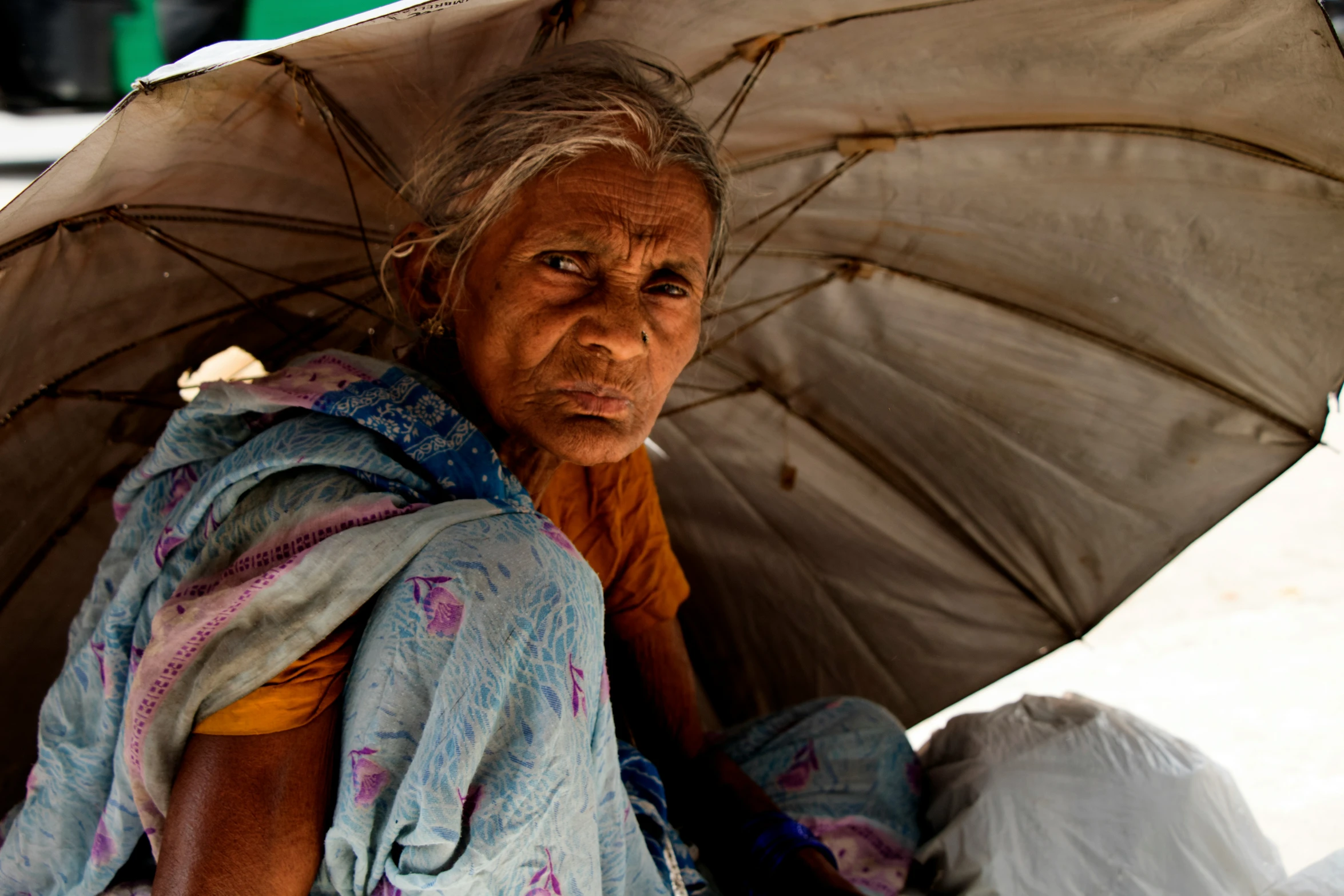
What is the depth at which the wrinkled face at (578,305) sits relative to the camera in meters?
1.64

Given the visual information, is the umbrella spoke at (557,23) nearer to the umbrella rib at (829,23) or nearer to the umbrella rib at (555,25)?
the umbrella rib at (555,25)

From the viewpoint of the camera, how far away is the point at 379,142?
1892 millimetres

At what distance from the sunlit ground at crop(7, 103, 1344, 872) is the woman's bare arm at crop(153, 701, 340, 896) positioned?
6.77 ft

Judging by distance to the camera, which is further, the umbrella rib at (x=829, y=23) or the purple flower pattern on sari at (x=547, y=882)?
the umbrella rib at (x=829, y=23)

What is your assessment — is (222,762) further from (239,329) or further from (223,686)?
(239,329)

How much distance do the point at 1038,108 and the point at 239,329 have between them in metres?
1.57

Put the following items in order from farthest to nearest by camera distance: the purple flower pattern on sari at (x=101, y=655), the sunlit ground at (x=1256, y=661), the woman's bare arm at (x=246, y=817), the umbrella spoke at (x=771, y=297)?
1. the sunlit ground at (x=1256, y=661)
2. the umbrella spoke at (x=771, y=297)
3. the purple flower pattern on sari at (x=101, y=655)
4. the woman's bare arm at (x=246, y=817)

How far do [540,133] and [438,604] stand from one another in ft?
2.51

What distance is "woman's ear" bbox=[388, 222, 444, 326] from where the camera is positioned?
1778 millimetres

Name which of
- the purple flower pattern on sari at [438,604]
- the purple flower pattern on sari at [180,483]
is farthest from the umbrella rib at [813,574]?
the purple flower pattern on sari at [438,604]

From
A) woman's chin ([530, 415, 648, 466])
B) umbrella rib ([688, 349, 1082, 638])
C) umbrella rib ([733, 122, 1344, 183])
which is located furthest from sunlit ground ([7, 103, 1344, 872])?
woman's chin ([530, 415, 648, 466])

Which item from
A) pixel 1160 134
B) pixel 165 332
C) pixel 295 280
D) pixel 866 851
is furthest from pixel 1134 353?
pixel 165 332

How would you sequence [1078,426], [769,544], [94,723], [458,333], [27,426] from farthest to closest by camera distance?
[769,544], [1078,426], [27,426], [458,333], [94,723]

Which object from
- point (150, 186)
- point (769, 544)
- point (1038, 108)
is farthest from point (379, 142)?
point (769, 544)
